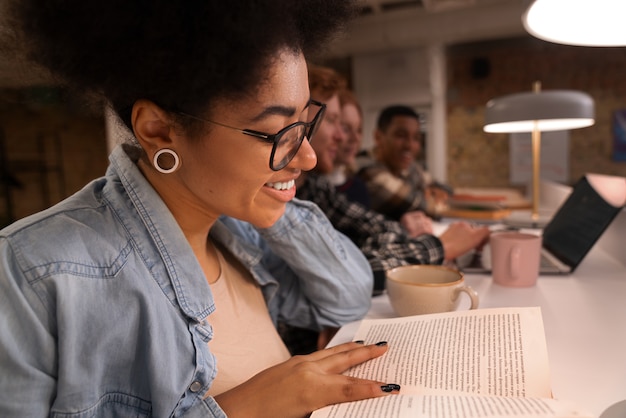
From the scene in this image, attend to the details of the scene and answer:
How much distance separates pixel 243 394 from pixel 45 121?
6.64m

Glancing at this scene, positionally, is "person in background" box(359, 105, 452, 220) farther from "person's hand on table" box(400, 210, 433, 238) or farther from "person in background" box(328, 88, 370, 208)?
"person's hand on table" box(400, 210, 433, 238)

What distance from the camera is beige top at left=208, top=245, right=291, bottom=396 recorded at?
675 millimetres

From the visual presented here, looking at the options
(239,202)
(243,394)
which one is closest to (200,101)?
(239,202)

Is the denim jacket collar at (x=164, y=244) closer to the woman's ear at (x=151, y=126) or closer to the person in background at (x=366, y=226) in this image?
the woman's ear at (x=151, y=126)

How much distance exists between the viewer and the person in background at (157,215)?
0.48 m

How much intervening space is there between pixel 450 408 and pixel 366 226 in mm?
950

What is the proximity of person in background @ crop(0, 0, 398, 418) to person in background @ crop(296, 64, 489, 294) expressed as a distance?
472 mm

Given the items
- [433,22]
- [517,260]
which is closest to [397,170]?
[517,260]

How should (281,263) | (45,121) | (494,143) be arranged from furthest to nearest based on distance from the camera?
(45,121), (494,143), (281,263)

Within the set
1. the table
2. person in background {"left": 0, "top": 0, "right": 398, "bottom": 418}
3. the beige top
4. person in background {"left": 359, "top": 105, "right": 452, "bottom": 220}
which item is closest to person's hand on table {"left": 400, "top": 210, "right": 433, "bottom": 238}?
person in background {"left": 359, "top": 105, "right": 452, "bottom": 220}

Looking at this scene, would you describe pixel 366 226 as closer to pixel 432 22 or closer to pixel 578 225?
pixel 578 225

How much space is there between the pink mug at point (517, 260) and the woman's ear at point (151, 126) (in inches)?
30.0

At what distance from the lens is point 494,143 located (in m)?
5.18

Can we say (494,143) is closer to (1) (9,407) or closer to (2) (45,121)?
(1) (9,407)
